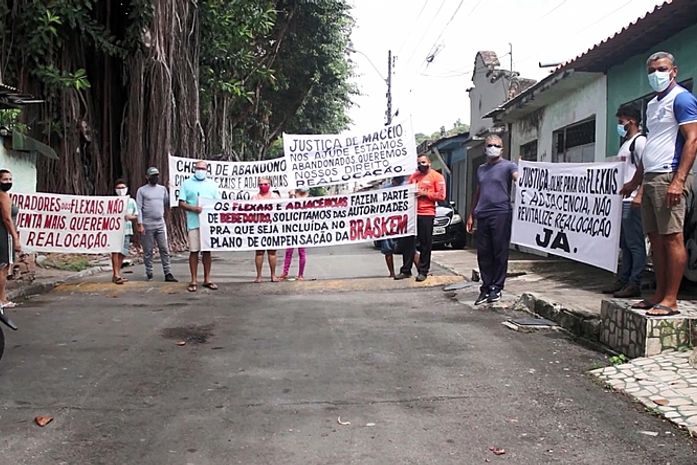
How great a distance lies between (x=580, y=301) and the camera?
7.01 meters

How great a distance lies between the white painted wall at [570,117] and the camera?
11.1 metres

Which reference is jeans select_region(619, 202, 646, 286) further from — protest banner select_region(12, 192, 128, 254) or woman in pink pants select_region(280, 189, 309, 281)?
protest banner select_region(12, 192, 128, 254)

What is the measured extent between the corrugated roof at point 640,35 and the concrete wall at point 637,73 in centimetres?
9

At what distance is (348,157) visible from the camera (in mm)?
10602

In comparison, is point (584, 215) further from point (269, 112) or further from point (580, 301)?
point (269, 112)

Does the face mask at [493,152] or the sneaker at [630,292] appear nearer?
the sneaker at [630,292]

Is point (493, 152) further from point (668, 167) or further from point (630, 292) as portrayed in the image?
point (668, 167)

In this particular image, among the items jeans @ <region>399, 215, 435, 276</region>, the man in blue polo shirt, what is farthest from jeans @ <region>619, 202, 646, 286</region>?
jeans @ <region>399, 215, 435, 276</region>

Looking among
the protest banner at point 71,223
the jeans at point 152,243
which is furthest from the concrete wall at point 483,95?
the protest banner at point 71,223

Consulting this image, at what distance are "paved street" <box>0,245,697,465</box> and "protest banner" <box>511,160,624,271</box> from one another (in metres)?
1.31

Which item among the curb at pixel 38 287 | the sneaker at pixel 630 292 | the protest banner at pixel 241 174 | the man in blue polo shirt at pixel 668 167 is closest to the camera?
the man in blue polo shirt at pixel 668 167

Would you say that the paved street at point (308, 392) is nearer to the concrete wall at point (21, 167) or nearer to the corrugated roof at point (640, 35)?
the concrete wall at point (21, 167)

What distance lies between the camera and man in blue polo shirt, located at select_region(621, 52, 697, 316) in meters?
4.99

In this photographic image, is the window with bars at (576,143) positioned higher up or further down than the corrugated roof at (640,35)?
further down
